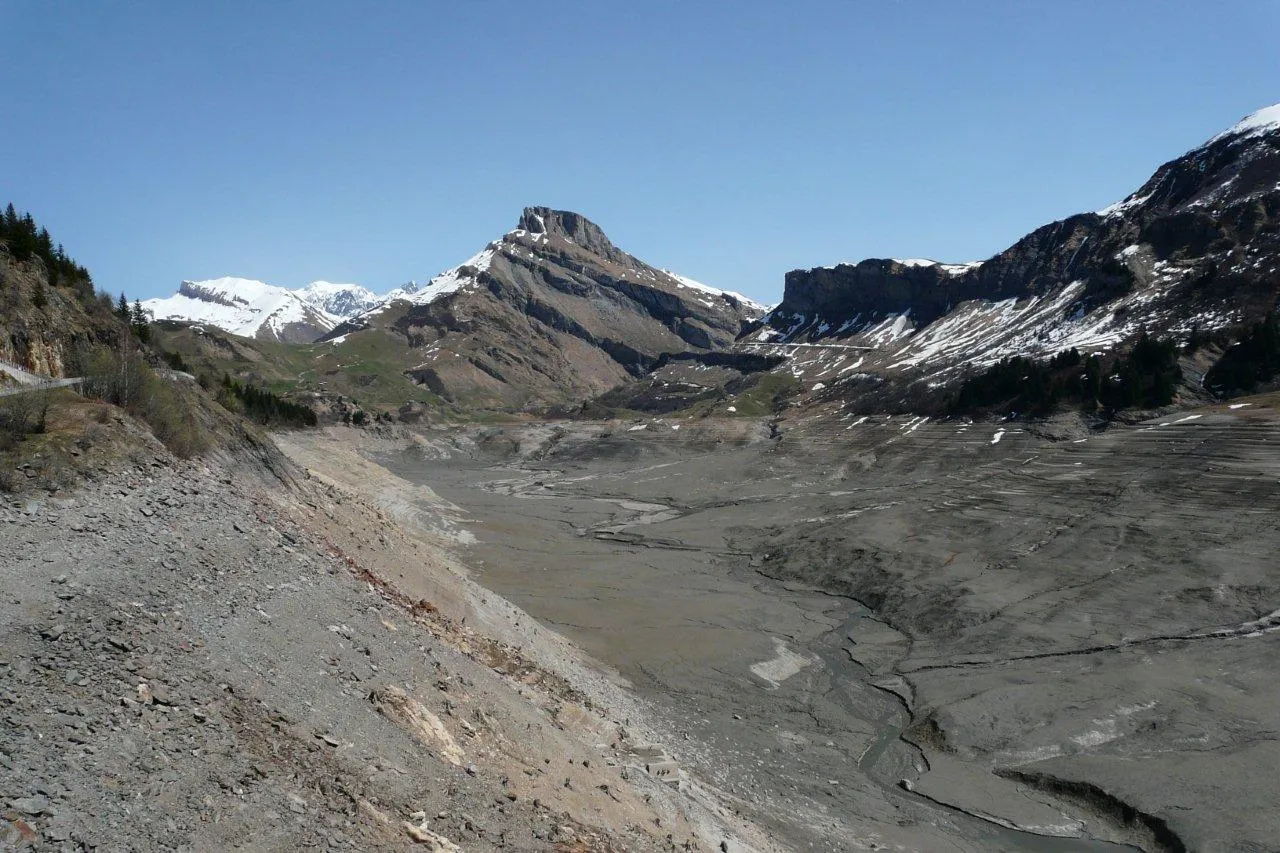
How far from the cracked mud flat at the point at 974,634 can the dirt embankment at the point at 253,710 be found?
9.56 metres

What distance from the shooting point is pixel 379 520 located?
4522 centimetres

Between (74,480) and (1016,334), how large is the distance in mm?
196151

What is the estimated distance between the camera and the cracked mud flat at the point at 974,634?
28875 mm

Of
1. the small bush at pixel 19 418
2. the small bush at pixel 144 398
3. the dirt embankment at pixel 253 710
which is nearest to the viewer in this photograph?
the dirt embankment at pixel 253 710

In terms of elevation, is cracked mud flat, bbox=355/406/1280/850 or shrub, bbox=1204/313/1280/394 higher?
shrub, bbox=1204/313/1280/394

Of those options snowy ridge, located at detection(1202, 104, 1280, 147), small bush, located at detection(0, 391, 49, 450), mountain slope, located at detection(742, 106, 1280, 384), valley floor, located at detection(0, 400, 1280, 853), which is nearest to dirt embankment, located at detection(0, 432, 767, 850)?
valley floor, located at detection(0, 400, 1280, 853)

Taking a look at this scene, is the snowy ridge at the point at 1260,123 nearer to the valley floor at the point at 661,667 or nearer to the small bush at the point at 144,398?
the valley floor at the point at 661,667

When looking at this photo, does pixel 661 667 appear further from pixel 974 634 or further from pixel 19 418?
pixel 19 418

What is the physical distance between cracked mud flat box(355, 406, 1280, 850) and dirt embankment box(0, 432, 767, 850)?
9564 millimetres

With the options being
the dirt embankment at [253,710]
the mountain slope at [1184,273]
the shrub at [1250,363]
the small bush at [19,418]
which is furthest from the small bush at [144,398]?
the mountain slope at [1184,273]

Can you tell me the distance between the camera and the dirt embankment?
11133mm

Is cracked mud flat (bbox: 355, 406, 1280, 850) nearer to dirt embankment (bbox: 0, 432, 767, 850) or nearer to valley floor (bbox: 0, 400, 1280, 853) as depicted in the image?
valley floor (bbox: 0, 400, 1280, 853)

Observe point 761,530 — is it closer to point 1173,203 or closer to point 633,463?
point 633,463

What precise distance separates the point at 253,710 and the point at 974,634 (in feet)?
145
